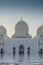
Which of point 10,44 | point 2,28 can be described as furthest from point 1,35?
point 10,44

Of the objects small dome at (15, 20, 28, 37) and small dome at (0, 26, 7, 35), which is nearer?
small dome at (15, 20, 28, 37)

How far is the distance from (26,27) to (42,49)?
12.2 ft

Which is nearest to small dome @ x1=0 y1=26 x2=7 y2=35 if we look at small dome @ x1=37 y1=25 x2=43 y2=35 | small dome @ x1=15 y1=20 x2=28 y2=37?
small dome @ x1=15 y1=20 x2=28 y2=37

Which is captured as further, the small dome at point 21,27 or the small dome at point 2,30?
the small dome at point 2,30

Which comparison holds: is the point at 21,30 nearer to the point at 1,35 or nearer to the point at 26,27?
the point at 26,27

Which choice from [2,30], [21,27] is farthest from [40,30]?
[2,30]

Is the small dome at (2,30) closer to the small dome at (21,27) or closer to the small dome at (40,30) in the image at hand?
the small dome at (21,27)

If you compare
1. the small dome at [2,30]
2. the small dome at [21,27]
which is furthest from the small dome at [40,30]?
the small dome at [2,30]

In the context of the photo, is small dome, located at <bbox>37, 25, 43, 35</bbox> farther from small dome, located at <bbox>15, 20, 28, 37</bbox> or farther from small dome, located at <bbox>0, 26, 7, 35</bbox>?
small dome, located at <bbox>0, 26, 7, 35</bbox>

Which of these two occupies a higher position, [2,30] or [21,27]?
[21,27]

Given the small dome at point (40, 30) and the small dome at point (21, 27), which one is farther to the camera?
the small dome at point (40, 30)

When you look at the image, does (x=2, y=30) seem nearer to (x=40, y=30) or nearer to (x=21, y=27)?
(x=21, y=27)

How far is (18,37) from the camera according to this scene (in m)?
23.5

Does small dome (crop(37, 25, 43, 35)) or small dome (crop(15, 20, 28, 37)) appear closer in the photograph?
small dome (crop(15, 20, 28, 37))
